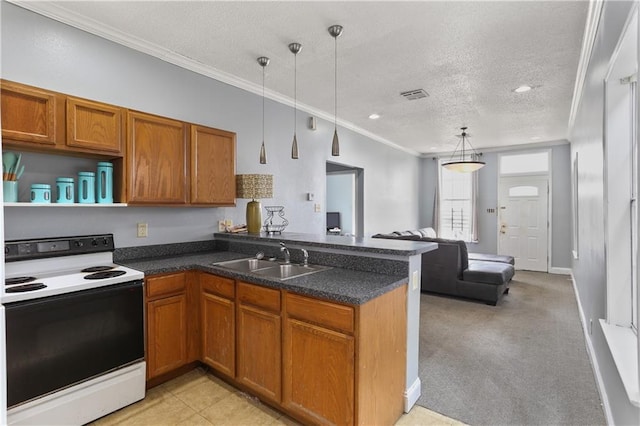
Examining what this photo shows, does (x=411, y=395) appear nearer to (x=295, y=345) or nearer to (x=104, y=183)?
(x=295, y=345)

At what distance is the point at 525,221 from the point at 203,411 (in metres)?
7.24

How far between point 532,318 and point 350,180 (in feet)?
15.7

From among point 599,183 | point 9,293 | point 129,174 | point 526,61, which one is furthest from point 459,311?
point 9,293

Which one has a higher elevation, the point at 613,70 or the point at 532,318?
the point at 613,70

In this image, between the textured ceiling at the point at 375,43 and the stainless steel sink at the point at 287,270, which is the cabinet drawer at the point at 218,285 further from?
the textured ceiling at the point at 375,43

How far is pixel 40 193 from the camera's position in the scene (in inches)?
86.7

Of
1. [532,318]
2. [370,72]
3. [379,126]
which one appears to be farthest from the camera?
[379,126]

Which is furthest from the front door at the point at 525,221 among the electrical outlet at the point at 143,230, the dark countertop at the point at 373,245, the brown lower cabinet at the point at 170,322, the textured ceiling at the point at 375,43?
the electrical outlet at the point at 143,230

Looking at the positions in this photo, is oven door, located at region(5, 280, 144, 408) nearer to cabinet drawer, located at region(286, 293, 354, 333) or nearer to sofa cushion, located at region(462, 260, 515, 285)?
cabinet drawer, located at region(286, 293, 354, 333)

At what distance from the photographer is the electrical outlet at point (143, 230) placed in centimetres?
288

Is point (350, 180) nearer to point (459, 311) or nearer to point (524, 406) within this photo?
point (459, 311)

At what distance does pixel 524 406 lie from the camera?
7.45ft

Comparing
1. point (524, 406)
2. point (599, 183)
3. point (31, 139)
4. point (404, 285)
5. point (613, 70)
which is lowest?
point (524, 406)

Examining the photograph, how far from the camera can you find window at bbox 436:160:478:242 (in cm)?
777
